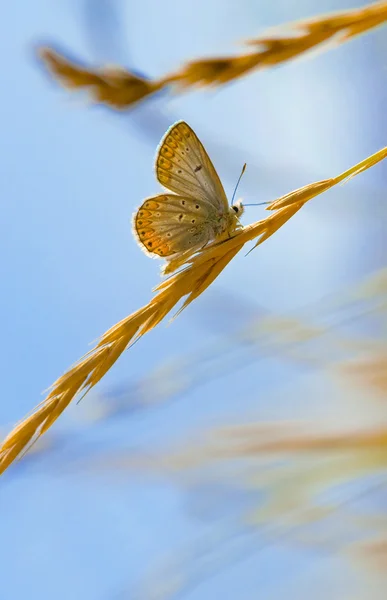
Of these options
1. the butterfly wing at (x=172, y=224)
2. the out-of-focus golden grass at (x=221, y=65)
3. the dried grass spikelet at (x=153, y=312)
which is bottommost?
the dried grass spikelet at (x=153, y=312)

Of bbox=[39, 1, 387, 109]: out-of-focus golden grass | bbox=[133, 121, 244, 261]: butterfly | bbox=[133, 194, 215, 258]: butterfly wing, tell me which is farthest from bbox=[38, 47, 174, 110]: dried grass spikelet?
bbox=[133, 194, 215, 258]: butterfly wing

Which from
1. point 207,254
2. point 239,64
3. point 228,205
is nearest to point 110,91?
point 239,64

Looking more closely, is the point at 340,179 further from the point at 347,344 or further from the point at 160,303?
the point at 347,344

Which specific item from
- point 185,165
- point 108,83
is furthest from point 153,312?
point 185,165

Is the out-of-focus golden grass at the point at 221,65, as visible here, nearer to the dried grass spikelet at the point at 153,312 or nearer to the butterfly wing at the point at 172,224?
the dried grass spikelet at the point at 153,312

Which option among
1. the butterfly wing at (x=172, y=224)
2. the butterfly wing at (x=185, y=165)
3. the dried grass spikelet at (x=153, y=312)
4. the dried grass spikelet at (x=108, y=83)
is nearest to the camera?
the dried grass spikelet at (x=153, y=312)

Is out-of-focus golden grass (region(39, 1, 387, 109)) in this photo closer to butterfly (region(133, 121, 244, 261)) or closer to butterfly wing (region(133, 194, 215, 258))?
butterfly (region(133, 121, 244, 261))

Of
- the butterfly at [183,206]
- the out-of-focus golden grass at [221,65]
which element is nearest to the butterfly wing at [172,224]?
the butterfly at [183,206]

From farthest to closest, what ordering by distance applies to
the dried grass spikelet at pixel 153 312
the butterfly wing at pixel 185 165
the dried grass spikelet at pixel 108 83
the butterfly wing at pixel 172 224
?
1. the butterfly wing at pixel 172 224
2. the butterfly wing at pixel 185 165
3. the dried grass spikelet at pixel 108 83
4. the dried grass spikelet at pixel 153 312
